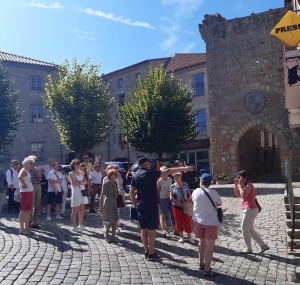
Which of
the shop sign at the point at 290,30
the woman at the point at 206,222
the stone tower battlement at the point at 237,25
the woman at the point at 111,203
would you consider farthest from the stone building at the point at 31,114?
the woman at the point at 206,222

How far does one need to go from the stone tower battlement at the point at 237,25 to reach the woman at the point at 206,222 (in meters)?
18.4

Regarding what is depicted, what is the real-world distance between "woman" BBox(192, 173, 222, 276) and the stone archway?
1680cm

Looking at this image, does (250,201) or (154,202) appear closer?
(154,202)

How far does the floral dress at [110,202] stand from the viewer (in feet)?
26.1

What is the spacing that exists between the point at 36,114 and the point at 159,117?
17.3m

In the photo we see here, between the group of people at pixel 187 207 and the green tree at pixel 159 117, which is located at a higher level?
the green tree at pixel 159 117

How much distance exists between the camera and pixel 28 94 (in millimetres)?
33000

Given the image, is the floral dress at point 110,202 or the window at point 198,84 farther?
the window at point 198,84

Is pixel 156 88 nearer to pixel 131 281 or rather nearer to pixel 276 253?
pixel 276 253

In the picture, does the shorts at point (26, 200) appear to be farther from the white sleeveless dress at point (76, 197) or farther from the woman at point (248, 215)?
the woman at point (248, 215)

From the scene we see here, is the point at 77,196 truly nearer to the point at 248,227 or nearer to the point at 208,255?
the point at 248,227

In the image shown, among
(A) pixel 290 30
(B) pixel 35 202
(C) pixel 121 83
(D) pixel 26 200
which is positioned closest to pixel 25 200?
(D) pixel 26 200

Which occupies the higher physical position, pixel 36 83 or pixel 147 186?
pixel 36 83

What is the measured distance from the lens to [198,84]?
30391mm
